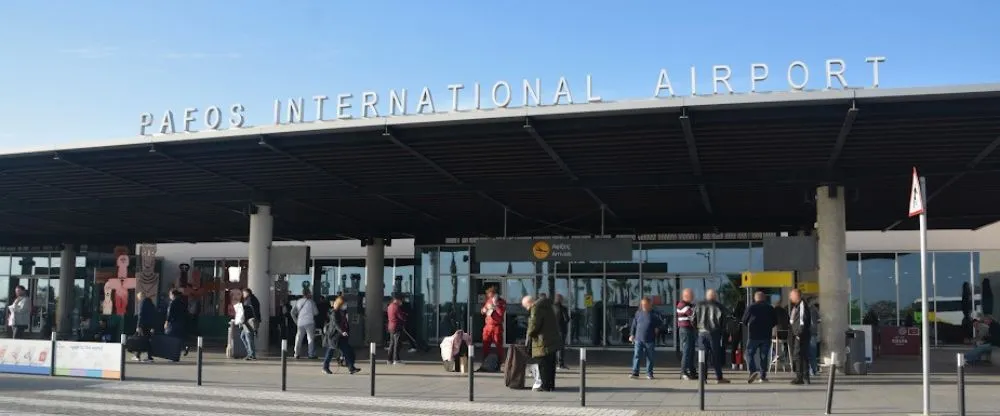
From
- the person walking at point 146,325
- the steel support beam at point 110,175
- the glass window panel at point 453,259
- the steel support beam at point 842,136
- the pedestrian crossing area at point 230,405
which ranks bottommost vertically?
the pedestrian crossing area at point 230,405

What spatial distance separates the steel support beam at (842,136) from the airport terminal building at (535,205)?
2.9 inches

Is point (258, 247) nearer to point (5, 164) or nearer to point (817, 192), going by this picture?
point (5, 164)

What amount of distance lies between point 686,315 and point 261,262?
10.1 meters

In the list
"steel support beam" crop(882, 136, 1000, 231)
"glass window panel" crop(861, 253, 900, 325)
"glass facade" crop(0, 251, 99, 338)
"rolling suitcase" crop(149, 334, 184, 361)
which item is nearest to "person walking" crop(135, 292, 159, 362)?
"rolling suitcase" crop(149, 334, 184, 361)

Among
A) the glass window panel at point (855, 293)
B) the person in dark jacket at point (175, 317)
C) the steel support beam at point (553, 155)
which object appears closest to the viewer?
the steel support beam at point (553, 155)

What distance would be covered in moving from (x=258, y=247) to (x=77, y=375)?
20.3 ft

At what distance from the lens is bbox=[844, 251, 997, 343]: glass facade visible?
100 ft

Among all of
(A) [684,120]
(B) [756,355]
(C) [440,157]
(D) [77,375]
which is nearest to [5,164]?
(D) [77,375]

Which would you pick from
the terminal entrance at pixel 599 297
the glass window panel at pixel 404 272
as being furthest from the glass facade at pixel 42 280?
the terminal entrance at pixel 599 297

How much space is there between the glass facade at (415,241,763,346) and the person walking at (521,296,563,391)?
11834 mm

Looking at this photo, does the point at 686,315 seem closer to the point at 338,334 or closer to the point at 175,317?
the point at 338,334

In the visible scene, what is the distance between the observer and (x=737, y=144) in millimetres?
16234

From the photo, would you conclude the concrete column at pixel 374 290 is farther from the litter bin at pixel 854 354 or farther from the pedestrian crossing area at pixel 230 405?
the litter bin at pixel 854 354

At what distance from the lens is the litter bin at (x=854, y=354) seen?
18078mm
